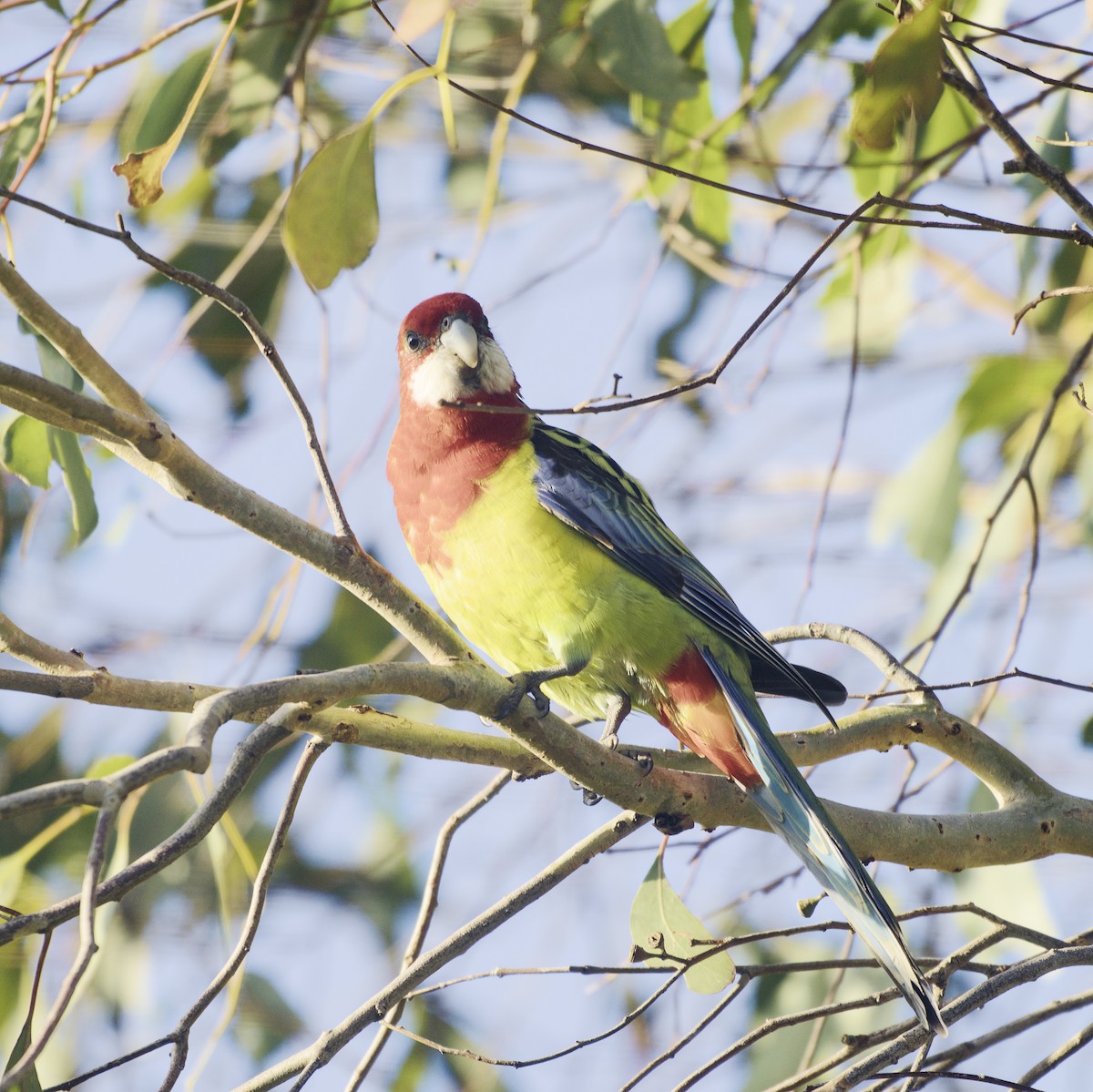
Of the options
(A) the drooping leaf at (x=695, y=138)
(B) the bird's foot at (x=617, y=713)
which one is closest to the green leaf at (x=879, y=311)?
(A) the drooping leaf at (x=695, y=138)

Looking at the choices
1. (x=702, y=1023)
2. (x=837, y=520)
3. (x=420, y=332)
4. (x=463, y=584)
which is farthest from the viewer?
(x=837, y=520)

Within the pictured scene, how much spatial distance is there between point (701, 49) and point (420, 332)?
40.7 inches

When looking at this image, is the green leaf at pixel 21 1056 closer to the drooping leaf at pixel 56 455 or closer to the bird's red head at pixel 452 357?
the drooping leaf at pixel 56 455

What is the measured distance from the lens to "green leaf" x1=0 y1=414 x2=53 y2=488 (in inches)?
88.7

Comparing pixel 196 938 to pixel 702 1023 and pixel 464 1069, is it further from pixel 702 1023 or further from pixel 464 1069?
pixel 702 1023

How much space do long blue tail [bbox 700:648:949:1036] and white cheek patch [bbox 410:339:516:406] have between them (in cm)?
106

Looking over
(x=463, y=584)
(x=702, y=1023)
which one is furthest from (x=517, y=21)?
(x=702, y=1023)

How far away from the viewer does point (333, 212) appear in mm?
2307

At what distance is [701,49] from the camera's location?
3.26 metres

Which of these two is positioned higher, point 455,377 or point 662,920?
point 455,377

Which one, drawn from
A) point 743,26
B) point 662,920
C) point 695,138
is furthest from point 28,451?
point 743,26

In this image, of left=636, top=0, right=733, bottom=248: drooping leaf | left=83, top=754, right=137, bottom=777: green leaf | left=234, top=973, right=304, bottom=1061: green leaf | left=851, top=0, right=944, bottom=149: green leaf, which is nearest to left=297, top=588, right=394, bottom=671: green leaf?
left=234, top=973, right=304, bottom=1061: green leaf

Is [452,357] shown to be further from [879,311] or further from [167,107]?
[879,311]

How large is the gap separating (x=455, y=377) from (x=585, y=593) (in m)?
0.71
